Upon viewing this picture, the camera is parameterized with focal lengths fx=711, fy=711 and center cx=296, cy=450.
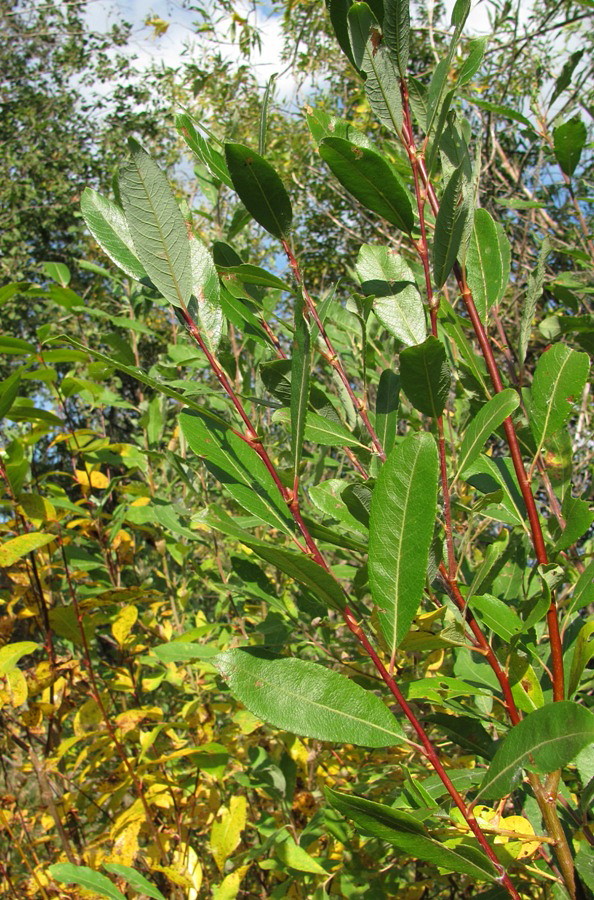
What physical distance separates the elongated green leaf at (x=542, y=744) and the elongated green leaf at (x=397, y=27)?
618 millimetres

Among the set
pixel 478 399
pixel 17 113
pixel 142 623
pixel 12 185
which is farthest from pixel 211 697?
pixel 17 113

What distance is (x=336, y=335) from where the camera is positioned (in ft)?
5.05

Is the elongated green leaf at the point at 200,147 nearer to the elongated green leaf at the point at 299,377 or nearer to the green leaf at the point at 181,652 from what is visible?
the elongated green leaf at the point at 299,377

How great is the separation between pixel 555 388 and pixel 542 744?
374 millimetres

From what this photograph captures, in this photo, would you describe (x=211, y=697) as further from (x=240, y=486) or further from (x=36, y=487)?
(x=240, y=486)

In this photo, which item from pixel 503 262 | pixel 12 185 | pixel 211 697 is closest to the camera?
pixel 503 262

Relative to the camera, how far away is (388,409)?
2.74ft

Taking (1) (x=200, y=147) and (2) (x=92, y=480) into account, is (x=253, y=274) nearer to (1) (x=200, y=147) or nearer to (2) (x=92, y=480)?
(1) (x=200, y=147)

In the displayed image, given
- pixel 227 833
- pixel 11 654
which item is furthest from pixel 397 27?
pixel 227 833

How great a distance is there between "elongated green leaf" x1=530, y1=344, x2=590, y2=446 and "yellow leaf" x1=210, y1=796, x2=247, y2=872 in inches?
35.7

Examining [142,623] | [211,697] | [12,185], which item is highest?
[12,185]

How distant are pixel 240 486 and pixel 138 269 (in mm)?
265

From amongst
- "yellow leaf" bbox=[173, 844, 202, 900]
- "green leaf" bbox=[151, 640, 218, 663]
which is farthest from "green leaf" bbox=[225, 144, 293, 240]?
"yellow leaf" bbox=[173, 844, 202, 900]

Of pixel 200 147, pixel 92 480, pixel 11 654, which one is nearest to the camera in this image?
pixel 200 147
